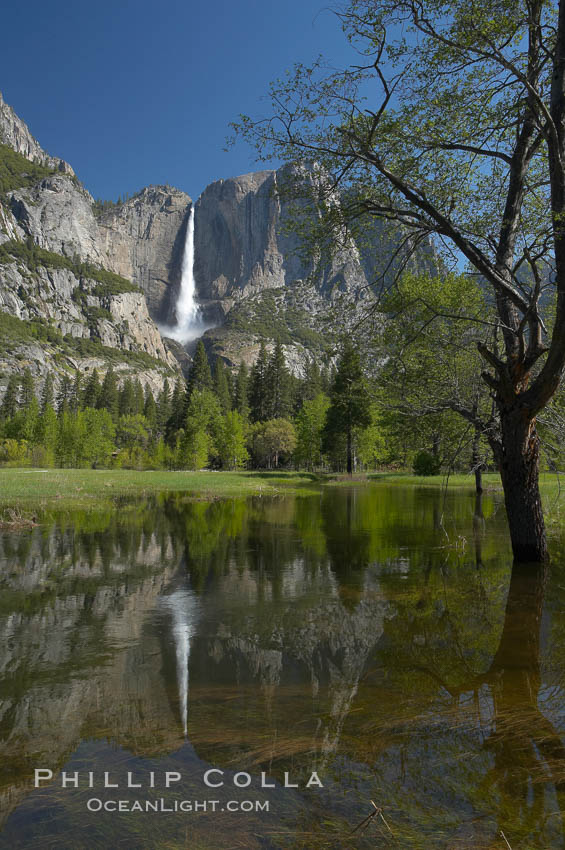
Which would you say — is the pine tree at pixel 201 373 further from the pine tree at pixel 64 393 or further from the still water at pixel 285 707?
the still water at pixel 285 707

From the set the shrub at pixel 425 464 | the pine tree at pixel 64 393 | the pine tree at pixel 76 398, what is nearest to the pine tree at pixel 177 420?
the pine tree at pixel 76 398

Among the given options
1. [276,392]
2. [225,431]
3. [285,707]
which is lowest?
[285,707]

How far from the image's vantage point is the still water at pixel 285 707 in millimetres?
3020

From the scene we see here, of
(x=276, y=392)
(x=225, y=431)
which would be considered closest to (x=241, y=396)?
(x=276, y=392)

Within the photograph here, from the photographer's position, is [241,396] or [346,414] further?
[241,396]

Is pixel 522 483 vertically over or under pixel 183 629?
over

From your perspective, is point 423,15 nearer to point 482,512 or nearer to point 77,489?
point 482,512

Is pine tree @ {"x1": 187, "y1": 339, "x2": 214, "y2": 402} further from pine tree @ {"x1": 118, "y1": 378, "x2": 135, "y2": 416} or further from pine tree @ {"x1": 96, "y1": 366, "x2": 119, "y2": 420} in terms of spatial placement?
pine tree @ {"x1": 96, "y1": 366, "x2": 119, "y2": 420}

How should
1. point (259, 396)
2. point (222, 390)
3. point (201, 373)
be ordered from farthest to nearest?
point (222, 390) < point (201, 373) < point (259, 396)

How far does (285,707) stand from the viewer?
457 centimetres

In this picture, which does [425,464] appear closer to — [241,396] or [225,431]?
[225,431]

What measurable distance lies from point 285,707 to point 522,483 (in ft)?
26.5

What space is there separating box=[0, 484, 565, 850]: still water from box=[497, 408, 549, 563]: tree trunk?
63 centimetres

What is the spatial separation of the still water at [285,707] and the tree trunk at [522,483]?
0.63 metres
